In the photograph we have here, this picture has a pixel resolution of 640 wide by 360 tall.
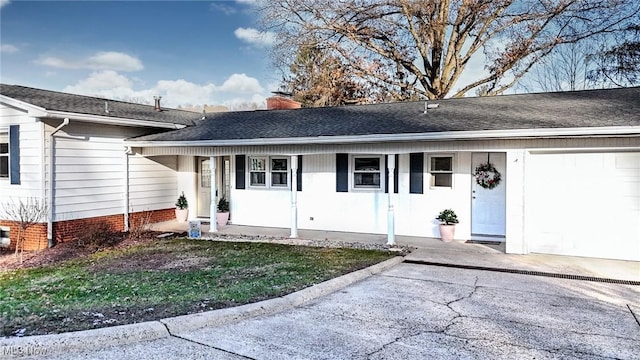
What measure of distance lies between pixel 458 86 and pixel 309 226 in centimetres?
1257

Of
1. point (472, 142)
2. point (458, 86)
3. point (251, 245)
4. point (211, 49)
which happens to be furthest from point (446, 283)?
point (211, 49)

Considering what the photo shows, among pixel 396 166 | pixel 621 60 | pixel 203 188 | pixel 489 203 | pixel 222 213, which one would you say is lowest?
pixel 222 213

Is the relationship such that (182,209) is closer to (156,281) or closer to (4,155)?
(4,155)

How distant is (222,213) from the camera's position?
12.2 m

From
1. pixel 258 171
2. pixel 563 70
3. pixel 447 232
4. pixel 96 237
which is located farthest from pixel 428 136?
pixel 563 70

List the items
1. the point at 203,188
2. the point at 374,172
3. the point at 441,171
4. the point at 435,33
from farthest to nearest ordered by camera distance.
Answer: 1. the point at 435,33
2. the point at 203,188
3. the point at 374,172
4. the point at 441,171

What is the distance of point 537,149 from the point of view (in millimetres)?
8086

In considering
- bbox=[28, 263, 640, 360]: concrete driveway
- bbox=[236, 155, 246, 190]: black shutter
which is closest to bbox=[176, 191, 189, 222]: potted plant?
bbox=[236, 155, 246, 190]: black shutter

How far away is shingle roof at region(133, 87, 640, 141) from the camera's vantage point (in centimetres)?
816

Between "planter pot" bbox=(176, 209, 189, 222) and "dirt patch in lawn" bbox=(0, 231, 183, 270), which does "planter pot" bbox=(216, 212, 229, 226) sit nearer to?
"planter pot" bbox=(176, 209, 189, 222)

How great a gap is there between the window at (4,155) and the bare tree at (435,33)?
12770 millimetres

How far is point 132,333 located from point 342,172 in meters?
7.48

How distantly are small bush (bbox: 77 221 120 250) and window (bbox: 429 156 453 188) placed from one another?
7.47 metres

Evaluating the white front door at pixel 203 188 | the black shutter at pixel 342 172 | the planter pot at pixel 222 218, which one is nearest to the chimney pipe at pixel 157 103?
the white front door at pixel 203 188
